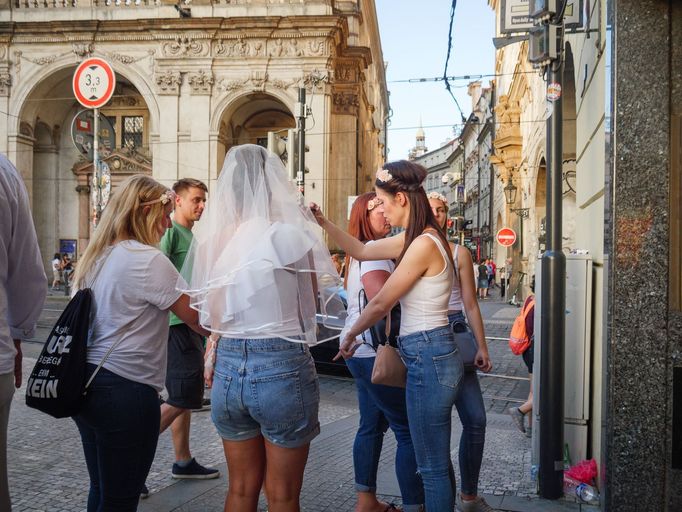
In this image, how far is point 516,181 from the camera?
33.9 metres

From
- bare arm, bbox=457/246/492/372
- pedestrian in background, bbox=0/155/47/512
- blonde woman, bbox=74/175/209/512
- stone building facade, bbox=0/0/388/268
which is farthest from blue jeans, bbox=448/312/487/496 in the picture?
stone building facade, bbox=0/0/388/268

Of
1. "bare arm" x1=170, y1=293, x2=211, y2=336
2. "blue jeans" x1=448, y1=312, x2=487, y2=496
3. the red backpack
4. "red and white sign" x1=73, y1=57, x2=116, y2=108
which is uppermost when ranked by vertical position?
"red and white sign" x1=73, y1=57, x2=116, y2=108

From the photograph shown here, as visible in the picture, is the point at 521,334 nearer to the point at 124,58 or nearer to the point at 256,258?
the point at 256,258

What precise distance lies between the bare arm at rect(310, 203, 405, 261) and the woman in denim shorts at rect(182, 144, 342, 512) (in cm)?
50

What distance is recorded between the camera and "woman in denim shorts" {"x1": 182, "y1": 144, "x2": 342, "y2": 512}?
3.14m

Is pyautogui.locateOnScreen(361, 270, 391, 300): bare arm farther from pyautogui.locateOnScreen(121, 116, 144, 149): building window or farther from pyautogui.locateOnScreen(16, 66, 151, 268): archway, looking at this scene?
pyautogui.locateOnScreen(121, 116, 144, 149): building window

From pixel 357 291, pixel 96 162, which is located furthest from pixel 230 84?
pixel 357 291

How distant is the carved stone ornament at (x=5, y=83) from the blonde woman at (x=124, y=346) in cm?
2954

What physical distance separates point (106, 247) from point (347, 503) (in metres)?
2.36

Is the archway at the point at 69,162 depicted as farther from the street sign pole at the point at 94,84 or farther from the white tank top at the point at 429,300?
the white tank top at the point at 429,300

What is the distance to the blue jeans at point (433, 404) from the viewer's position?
3.50 m

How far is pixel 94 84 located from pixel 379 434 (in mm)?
10118

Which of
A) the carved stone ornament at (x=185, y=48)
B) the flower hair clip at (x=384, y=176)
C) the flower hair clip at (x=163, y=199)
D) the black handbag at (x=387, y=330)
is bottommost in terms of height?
the black handbag at (x=387, y=330)

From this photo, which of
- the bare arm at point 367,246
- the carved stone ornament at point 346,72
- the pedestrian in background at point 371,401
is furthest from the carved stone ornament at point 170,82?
the bare arm at point 367,246
